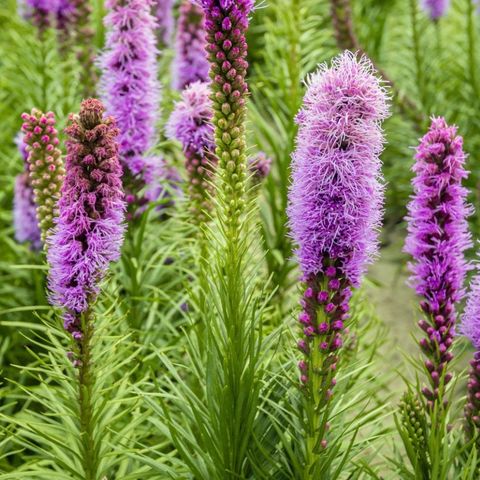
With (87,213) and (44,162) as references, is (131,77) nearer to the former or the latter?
(44,162)

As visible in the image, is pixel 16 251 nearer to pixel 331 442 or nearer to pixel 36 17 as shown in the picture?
pixel 36 17

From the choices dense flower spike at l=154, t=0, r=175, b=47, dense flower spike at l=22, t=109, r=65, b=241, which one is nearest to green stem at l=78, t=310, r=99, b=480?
dense flower spike at l=22, t=109, r=65, b=241

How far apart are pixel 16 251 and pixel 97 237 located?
2.50 metres

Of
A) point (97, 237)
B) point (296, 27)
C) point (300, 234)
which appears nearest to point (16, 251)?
point (296, 27)

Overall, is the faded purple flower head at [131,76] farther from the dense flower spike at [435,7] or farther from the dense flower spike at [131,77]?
the dense flower spike at [435,7]

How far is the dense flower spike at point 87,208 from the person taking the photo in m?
2.38

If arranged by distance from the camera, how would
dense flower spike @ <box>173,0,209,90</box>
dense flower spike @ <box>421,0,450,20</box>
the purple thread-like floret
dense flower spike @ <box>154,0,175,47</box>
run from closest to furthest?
the purple thread-like floret, dense flower spike @ <box>173,0,209,90</box>, dense flower spike @ <box>154,0,175,47</box>, dense flower spike @ <box>421,0,450,20</box>

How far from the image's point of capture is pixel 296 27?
15.2 feet

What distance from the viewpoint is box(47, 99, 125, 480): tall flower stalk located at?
2381 millimetres

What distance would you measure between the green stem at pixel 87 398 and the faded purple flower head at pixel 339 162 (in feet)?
2.67

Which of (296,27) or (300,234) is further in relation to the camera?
(296,27)

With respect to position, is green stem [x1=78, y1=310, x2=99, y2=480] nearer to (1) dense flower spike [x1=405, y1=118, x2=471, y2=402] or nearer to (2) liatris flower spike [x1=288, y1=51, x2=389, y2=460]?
(2) liatris flower spike [x1=288, y1=51, x2=389, y2=460]

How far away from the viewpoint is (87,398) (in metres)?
2.60

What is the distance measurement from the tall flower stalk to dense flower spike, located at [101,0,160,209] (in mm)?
1017
